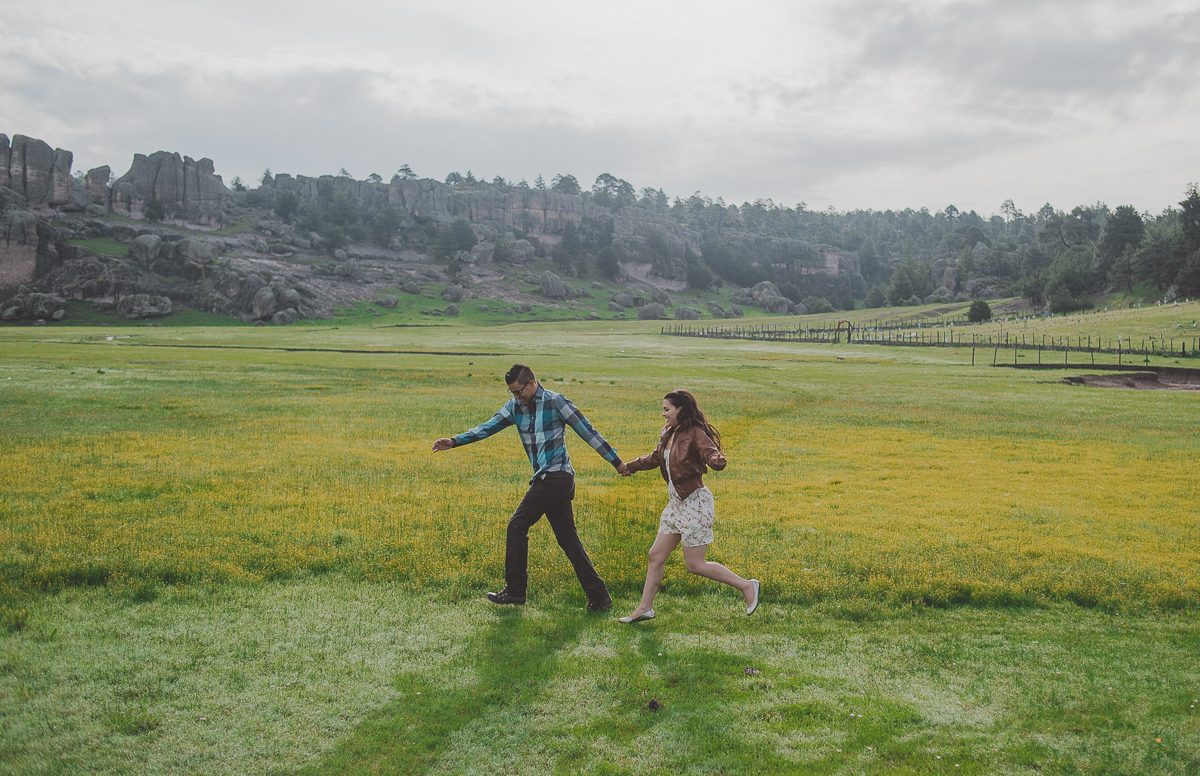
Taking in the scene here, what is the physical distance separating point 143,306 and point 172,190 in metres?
73.2

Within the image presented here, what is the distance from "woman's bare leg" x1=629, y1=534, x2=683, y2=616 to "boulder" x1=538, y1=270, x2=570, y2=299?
185945 millimetres

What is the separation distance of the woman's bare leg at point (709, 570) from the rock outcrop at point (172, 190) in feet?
692

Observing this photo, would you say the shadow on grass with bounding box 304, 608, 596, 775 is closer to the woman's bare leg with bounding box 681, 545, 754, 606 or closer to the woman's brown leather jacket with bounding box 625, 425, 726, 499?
the woman's bare leg with bounding box 681, 545, 754, 606

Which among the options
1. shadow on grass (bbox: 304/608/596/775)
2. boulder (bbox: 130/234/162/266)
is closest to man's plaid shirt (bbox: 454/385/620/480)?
shadow on grass (bbox: 304/608/596/775)

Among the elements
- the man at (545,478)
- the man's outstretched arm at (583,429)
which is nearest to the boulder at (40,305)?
the man at (545,478)

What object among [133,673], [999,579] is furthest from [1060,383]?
[133,673]

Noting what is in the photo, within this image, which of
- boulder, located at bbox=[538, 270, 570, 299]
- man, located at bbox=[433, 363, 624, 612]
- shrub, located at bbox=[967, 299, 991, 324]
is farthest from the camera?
boulder, located at bbox=[538, 270, 570, 299]

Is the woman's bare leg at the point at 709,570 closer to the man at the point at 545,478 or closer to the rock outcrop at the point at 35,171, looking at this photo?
the man at the point at 545,478

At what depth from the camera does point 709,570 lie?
9375mm

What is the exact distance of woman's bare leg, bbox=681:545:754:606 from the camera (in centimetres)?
927

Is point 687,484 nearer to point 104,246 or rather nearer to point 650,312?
point 650,312

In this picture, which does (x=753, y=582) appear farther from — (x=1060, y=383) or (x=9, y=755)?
(x=1060, y=383)

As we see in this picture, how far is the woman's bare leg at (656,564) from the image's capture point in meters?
9.43

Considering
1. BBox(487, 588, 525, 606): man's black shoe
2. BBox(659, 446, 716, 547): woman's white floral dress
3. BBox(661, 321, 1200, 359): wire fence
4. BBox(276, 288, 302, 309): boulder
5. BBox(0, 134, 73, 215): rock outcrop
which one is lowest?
BBox(487, 588, 525, 606): man's black shoe
